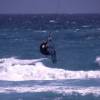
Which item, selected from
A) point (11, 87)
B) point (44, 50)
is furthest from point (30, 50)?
point (11, 87)

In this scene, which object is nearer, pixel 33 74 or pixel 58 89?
pixel 58 89

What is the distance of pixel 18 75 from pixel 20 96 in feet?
25.0

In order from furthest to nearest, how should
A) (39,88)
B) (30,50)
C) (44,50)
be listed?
(30,50) < (44,50) < (39,88)

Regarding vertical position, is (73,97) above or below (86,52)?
above

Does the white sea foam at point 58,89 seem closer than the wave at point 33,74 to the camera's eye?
Yes

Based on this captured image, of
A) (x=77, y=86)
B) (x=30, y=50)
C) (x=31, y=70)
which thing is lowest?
(x=30, y=50)

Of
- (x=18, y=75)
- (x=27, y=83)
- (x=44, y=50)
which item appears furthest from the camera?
(x=18, y=75)

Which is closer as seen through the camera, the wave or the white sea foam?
the white sea foam

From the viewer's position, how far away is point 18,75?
73.7 feet

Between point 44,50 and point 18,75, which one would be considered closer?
point 44,50

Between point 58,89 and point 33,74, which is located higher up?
point 58,89

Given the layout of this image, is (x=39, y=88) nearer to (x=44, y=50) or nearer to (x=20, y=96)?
(x=20, y=96)

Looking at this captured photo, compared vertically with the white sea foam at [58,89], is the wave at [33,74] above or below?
below

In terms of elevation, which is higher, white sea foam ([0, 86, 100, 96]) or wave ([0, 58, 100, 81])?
white sea foam ([0, 86, 100, 96])
